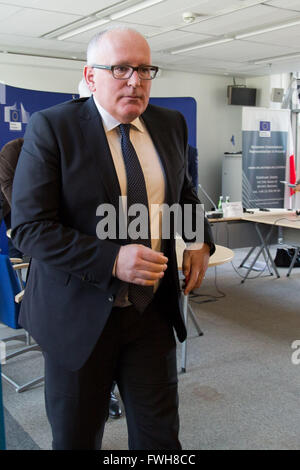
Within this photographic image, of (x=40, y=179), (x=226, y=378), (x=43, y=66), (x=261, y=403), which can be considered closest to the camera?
(x=40, y=179)

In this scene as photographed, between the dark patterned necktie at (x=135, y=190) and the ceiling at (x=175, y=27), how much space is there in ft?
13.9

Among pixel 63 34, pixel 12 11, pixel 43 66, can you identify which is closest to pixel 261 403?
pixel 12 11

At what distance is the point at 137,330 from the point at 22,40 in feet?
21.3

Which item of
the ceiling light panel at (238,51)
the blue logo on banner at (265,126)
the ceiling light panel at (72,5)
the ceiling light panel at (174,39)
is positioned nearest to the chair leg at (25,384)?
the ceiling light panel at (72,5)

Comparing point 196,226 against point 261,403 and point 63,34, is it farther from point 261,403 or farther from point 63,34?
point 63,34

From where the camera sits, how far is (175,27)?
20.1 feet

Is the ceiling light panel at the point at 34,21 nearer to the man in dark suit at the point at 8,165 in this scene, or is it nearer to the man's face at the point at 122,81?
the man in dark suit at the point at 8,165

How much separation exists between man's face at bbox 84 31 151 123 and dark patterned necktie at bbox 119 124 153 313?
0.09m

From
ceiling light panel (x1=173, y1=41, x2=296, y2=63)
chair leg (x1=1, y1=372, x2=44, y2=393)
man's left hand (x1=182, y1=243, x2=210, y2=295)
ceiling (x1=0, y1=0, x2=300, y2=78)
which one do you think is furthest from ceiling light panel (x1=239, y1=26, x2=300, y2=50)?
man's left hand (x1=182, y1=243, x2=210, y2=295)

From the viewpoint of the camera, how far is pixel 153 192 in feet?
4.56

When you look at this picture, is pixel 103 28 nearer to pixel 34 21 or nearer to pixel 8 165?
pixel 34 21

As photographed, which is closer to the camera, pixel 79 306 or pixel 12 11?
pixel 79 306

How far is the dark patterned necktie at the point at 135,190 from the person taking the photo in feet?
4.32

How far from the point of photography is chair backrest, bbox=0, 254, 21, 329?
10.00ft
